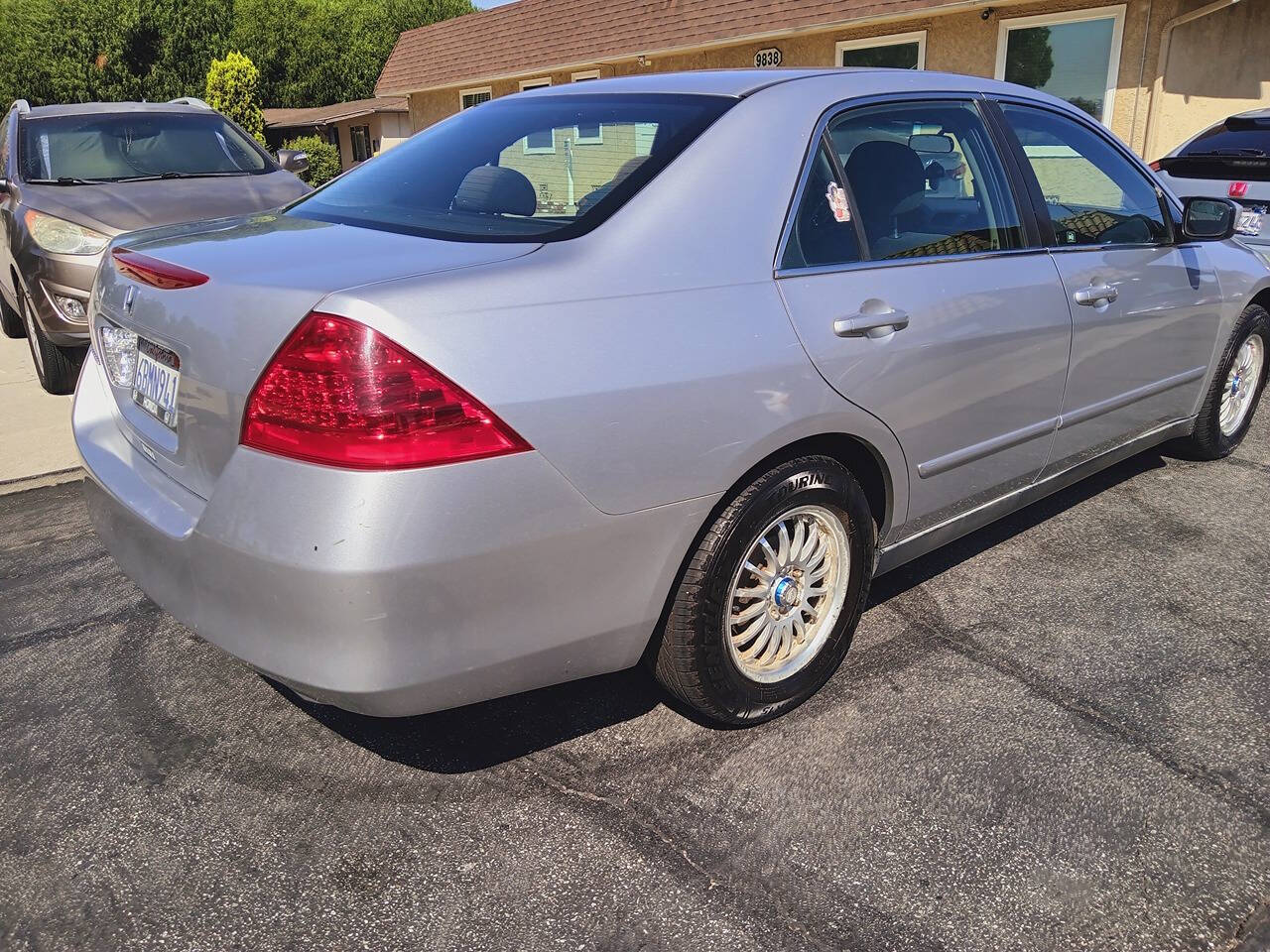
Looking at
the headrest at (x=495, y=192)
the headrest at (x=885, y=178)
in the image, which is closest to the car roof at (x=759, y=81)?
the headrest at (x=885, y=178)

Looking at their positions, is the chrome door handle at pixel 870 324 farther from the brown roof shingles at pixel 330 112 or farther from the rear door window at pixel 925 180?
the brown roof shingles at pixel 330 112

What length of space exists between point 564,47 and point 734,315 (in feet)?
56.1

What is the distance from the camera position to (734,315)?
235 cm

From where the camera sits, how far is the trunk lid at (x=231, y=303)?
205 centimetres

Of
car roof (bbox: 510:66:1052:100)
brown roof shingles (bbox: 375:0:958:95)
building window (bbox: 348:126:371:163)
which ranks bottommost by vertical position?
building window (bbox: 348:126:371:163)

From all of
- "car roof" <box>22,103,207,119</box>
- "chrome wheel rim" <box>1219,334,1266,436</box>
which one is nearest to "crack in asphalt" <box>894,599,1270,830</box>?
"chrome wheel rim" <box>1219,334,1266,436</box>

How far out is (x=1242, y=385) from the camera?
486 cm

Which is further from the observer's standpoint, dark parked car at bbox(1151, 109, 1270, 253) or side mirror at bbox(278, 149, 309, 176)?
side mirror at bbox(278, 149, 309, 176)

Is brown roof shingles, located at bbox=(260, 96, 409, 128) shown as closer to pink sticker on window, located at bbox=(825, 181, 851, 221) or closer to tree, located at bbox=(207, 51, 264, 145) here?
tree, located at bbox=(207, 51, 264, 145)

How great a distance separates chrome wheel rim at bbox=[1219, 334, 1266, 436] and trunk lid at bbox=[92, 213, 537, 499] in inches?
153

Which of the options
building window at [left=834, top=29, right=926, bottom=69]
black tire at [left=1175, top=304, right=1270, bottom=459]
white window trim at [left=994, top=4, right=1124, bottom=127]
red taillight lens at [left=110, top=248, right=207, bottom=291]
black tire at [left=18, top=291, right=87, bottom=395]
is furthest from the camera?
building window at [left=834, top=29, right=926, bottom=69]

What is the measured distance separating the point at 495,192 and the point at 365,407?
1.04 meters

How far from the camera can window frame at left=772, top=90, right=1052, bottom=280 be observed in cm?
256

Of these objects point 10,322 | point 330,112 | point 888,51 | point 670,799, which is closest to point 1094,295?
point 670,799
